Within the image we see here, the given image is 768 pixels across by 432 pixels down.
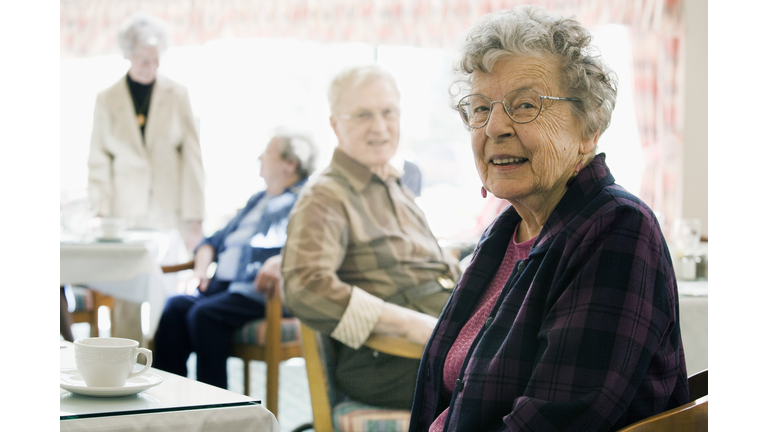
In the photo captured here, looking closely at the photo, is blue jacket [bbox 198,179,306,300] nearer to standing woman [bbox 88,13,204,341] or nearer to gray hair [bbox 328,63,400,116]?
gray hair [bbox 328,63,400,116]

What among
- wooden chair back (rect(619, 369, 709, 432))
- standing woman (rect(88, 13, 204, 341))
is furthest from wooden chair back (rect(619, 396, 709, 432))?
standing woman (rect(88, 13, 204, 341))

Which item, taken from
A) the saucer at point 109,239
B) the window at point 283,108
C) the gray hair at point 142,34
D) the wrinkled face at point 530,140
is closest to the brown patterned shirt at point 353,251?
the wrinkled face at point 530,140

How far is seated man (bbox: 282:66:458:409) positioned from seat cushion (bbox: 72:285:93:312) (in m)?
1.66

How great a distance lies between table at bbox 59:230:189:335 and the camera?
2.77m

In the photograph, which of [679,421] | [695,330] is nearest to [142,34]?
[695,330]

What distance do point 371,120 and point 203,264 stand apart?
4.27 feet

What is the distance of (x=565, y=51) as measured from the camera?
3.42 feet

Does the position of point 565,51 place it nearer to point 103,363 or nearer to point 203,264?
point 103,363

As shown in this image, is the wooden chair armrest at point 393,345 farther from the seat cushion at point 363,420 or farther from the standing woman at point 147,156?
the standing woman at point 147,156

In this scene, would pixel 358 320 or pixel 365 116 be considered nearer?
pixel 358 320
